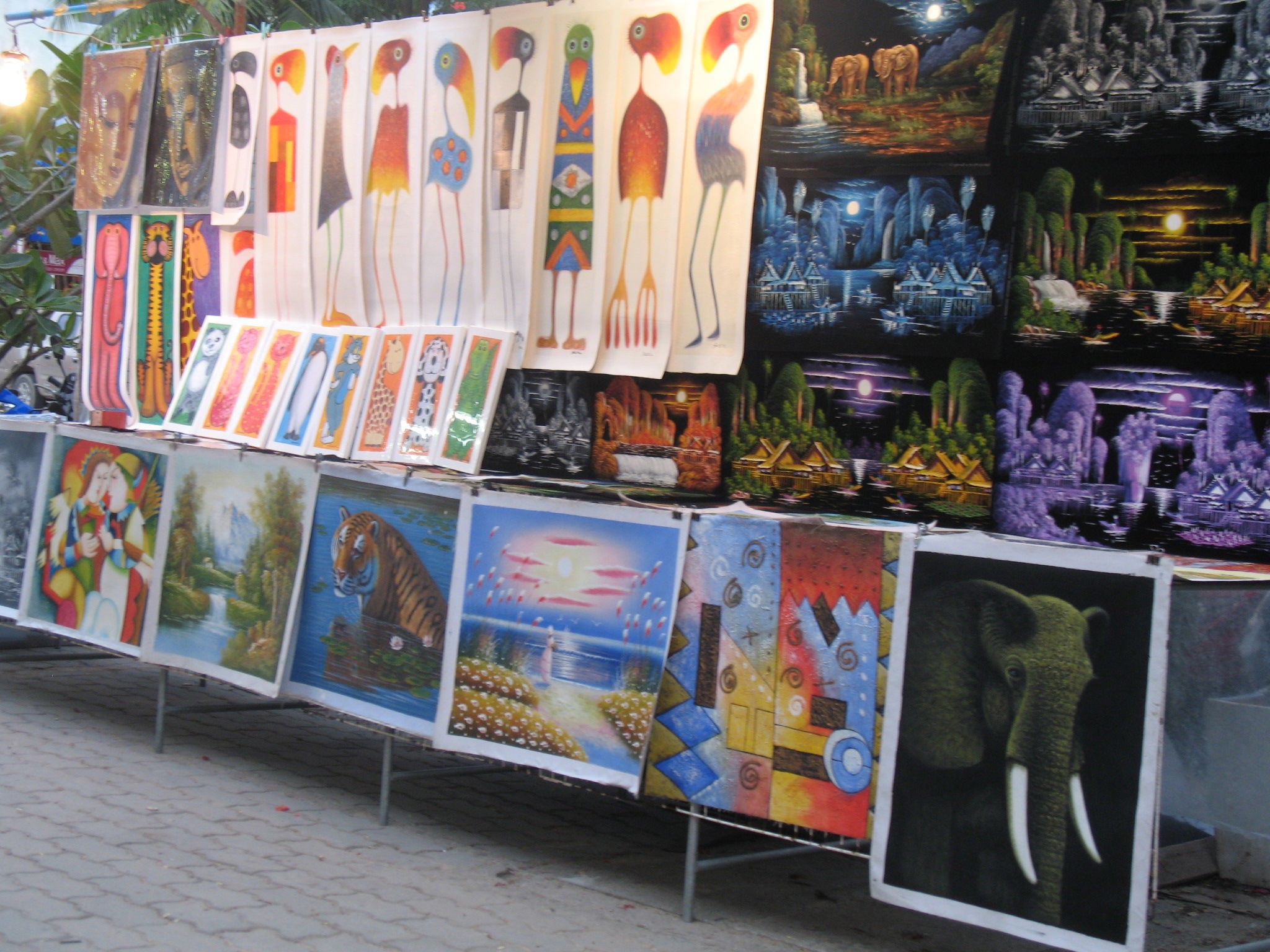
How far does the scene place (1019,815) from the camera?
302 cm

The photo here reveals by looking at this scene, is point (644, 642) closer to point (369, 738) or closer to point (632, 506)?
point (632, 506)

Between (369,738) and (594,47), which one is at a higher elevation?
(594,47)

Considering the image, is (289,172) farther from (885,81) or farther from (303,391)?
(885,81)

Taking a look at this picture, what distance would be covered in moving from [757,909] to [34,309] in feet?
21.1

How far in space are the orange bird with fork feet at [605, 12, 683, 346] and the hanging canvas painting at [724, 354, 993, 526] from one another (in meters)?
0.43

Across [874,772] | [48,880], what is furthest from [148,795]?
[874,772]

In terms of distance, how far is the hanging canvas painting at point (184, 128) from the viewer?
235 inches

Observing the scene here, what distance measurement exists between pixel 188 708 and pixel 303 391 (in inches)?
57.3

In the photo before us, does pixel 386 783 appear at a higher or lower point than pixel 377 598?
lower

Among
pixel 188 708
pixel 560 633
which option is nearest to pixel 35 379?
pixel 188 708

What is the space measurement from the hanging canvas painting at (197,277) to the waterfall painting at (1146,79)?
12.8 ft

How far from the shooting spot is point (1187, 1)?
12.0ft

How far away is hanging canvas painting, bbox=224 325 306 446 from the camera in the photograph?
547 cm

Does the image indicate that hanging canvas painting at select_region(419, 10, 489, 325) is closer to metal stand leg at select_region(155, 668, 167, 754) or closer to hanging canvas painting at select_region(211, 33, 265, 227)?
hanging canvas painting at select_region(211, 33, 265, 227)
